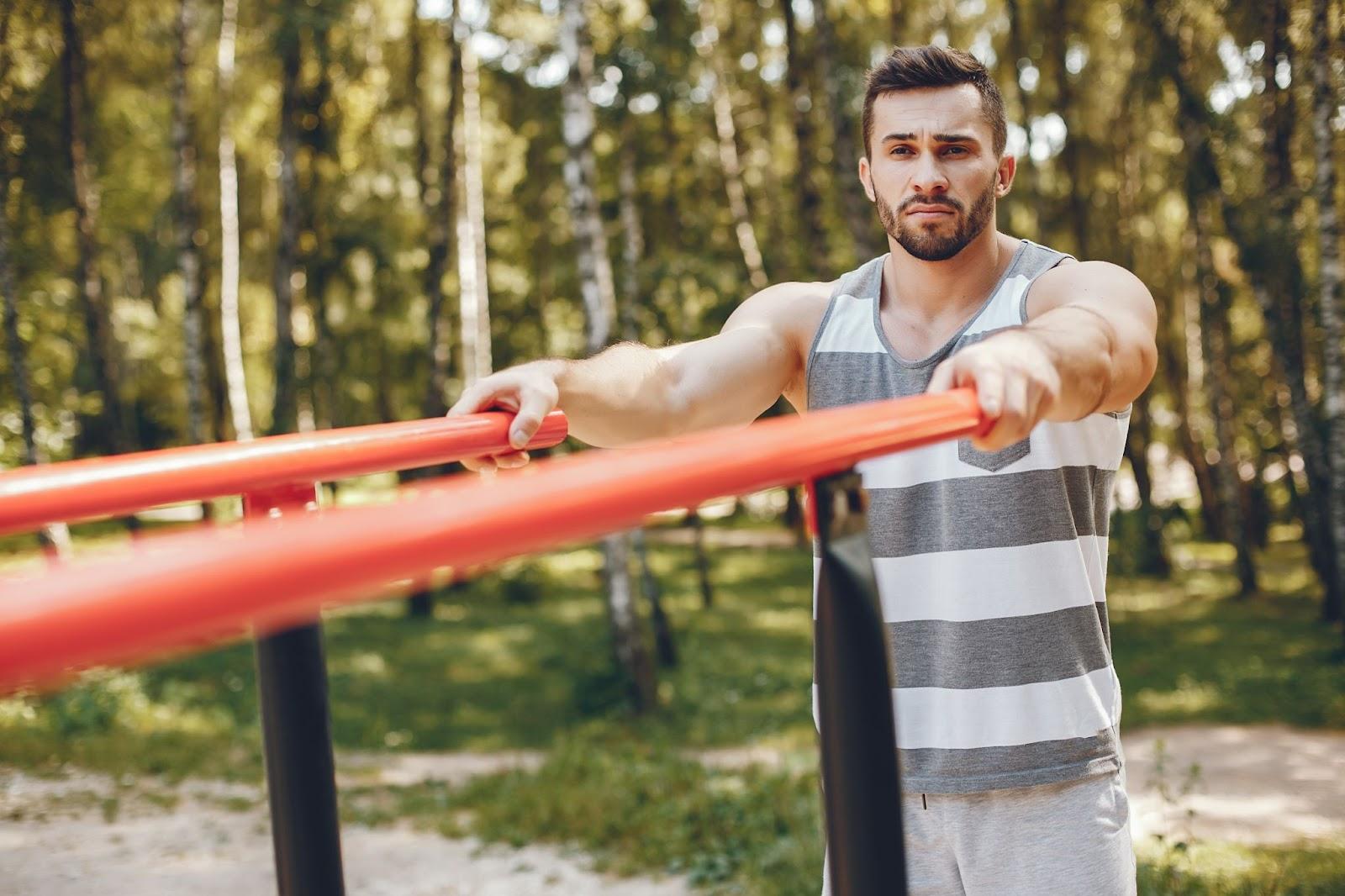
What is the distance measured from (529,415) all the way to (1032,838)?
113cm

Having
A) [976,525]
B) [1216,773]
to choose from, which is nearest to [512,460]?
[976,525]

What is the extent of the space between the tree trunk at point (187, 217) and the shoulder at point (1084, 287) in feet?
44.5

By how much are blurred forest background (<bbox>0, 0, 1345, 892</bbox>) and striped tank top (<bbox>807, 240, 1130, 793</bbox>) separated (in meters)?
6.15

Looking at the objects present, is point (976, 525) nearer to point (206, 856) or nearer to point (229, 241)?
point (206, 856)

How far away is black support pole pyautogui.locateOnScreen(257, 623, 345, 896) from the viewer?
1.33 meters

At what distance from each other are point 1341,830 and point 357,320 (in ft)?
71.5

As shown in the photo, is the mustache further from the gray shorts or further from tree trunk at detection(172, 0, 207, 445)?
tree trunk at detection(172, 0, 207, 445)

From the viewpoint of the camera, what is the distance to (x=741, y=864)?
19.3ft

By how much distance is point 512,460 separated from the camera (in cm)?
181

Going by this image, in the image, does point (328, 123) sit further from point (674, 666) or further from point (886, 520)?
point (886, 520)

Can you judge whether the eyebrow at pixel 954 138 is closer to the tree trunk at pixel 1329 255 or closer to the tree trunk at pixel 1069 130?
the tree trunk at pixel 1329 255

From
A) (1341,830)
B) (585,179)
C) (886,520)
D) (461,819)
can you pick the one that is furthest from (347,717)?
(886,520)

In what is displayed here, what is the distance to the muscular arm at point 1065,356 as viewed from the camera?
1.23 meters

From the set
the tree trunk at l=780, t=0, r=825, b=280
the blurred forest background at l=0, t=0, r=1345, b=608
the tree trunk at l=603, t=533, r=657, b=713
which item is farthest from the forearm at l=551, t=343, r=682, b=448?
the tree trunk at l=780, t=0, r=825, b=280
